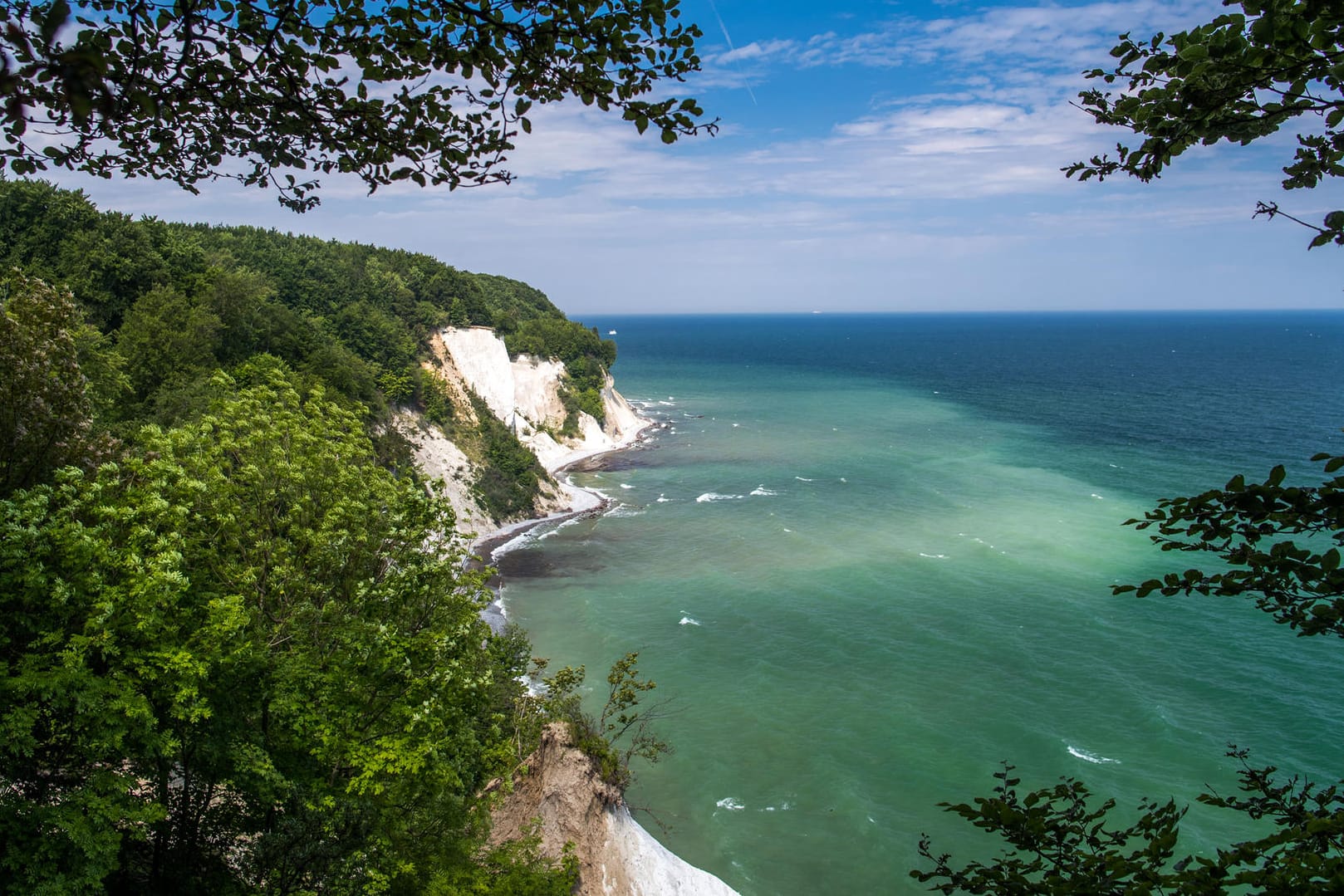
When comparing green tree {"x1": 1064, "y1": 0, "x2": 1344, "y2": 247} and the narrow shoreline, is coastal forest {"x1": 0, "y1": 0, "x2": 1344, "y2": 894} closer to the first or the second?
green tree {"x1": 1064, "y1": 0, "x2": 1344, "y2": 247}

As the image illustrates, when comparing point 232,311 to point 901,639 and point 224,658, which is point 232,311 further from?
point 901,639

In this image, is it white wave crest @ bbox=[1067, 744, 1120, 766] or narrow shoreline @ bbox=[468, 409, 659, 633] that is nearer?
white wave crest @ bbox=[1067, 744, 1120, 766]

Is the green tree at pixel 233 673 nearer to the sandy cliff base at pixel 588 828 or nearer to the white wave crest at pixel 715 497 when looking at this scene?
the sandy cliff base at pixel 588 828

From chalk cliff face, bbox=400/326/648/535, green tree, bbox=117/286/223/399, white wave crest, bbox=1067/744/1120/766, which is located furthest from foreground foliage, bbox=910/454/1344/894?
chalk cliff face, bbox=400/326/648/535

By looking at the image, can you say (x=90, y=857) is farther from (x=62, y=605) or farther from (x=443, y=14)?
(x=443, y=14)

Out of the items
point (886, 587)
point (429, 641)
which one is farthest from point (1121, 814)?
point (429, 641)
